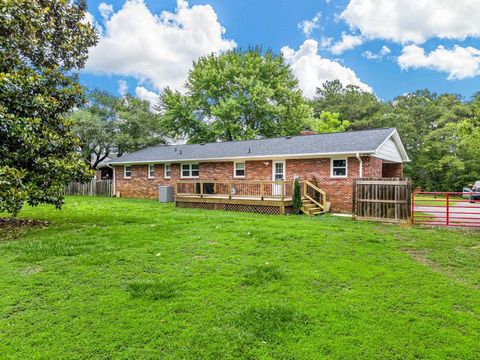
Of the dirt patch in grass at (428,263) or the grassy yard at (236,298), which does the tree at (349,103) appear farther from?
the grassy yard at (236,298)

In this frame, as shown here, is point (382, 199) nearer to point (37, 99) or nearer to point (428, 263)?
point (428, 263)

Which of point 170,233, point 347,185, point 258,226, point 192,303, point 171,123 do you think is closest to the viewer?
point 192,303

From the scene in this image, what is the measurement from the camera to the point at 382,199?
35.0 feet

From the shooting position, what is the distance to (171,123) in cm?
3131

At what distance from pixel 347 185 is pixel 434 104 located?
31.3 meters

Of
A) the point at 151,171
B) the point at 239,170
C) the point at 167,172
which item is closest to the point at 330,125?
the point at 239,170

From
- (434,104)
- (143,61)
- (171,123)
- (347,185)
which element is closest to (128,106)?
(171,123)

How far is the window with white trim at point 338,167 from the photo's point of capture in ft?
45.3

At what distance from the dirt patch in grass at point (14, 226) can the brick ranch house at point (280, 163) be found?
24.1 feet

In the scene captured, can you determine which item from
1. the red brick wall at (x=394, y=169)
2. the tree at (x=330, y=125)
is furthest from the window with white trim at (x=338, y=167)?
the tree at (x=330, y=125)

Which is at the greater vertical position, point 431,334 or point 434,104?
point 434,104

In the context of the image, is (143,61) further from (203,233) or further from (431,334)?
(431,334)

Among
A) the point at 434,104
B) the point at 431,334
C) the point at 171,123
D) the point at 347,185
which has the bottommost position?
the point at 431,334

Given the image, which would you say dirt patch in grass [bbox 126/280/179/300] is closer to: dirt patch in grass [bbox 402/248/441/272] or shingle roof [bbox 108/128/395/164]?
dirt patch in grass [bbox 402/248/441/272]
